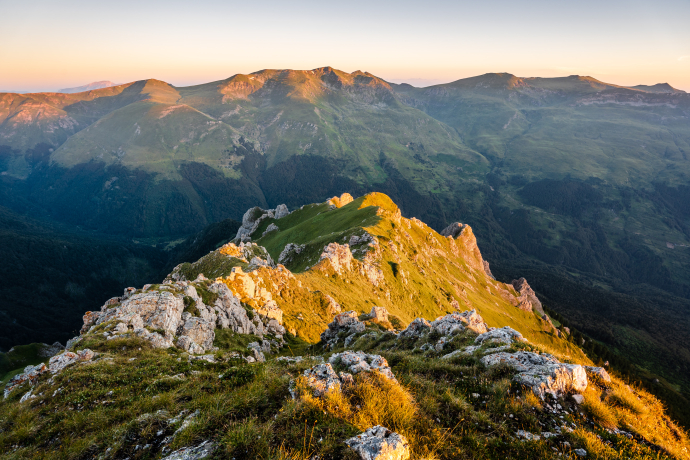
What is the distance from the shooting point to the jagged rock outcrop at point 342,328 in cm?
3784

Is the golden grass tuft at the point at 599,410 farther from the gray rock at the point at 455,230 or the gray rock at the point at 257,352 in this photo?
the gray rock at the point at 455,230

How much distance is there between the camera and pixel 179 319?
111 feet

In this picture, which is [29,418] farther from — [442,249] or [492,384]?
[442,249]

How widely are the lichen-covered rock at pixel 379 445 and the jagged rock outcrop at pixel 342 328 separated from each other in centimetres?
2894

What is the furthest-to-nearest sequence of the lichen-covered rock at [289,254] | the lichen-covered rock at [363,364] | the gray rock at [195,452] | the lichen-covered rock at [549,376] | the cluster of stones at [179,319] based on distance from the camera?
the lichen-covered rock at [289,254], the cluster of stones at [179,319], the lichen-covered rock at [363,364], the lichen-covered rock at [549,376], the gray rock at [195,452]

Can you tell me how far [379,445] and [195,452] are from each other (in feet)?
18.4

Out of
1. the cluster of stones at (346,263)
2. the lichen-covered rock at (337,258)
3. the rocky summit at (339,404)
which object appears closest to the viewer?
the rocky summit at (339,404)

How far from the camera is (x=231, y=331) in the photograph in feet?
128

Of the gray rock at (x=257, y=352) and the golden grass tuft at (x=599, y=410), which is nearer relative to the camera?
the golden grass tuft at (x=599, y=410)

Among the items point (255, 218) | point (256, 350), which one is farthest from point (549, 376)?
point (255, 218)

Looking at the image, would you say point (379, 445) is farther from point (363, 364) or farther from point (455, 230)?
point (455, 230)

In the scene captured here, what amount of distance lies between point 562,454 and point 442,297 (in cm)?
9570

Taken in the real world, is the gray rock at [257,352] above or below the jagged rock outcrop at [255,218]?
above

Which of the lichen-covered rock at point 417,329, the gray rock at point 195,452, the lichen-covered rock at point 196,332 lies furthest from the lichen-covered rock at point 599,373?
the lichen-covered rock at point 196,332
